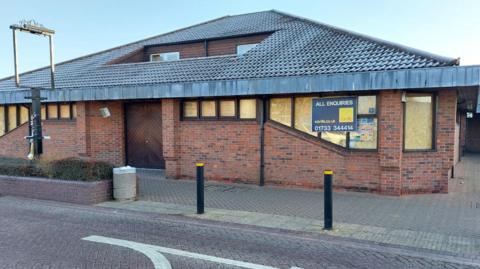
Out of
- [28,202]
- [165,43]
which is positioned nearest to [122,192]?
[28,202]

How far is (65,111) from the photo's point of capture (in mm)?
16062

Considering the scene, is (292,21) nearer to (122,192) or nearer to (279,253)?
(122,192)

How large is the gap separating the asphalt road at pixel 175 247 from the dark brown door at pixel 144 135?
22.4 feet

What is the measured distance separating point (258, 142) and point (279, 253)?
6.17 m

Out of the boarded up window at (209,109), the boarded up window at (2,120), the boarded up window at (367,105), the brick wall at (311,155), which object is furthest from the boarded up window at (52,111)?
the boarded up window at (367,105)

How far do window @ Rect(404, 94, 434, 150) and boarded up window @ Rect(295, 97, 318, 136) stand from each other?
2420mm

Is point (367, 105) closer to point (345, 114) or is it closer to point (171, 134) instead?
point (345, 114)

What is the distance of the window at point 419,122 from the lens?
10.2m

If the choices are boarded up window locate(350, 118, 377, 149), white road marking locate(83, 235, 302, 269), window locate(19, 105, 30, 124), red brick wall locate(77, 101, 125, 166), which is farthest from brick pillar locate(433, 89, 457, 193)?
window locate(19, 105, 30, 124)

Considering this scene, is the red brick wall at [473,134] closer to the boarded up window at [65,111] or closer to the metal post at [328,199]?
the metal post at [328,199]

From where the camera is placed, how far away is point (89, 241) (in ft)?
21.2

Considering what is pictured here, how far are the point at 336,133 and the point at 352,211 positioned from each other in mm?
2961

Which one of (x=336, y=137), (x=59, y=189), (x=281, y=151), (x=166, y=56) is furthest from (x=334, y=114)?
(x=166, y=56)

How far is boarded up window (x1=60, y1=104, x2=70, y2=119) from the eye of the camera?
52.4ft
